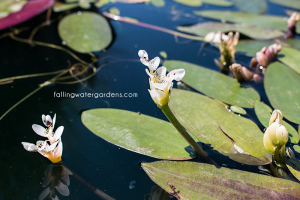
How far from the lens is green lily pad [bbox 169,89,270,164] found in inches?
38.2

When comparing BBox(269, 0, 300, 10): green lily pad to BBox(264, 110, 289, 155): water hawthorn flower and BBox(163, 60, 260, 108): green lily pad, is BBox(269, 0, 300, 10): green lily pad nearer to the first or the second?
BBox(163, 60, 260, 108): green lily pad

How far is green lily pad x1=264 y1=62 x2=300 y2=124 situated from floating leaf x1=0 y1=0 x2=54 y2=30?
6.66ft

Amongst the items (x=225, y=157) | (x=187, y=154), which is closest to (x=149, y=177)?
(x=187, y=154)

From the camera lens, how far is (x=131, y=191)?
Answer: 902 mm

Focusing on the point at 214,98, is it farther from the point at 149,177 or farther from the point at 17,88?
the point at 17,88

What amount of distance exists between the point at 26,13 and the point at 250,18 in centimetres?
200

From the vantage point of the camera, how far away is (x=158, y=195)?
0.88 meters

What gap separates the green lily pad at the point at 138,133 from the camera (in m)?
0.98

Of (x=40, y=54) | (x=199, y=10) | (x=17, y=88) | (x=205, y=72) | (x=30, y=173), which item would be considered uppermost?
(x=199, y=10)

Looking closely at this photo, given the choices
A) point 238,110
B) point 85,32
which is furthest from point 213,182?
point 85,32

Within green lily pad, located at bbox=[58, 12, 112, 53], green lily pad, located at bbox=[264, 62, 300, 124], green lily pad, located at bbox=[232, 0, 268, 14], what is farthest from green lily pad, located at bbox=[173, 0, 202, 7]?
green lily pad, located at bbox=[264, 62, 300, 124]

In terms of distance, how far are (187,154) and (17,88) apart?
1106mm

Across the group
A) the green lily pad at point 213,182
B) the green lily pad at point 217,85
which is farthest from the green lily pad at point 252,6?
the green lily pad at point 213,182

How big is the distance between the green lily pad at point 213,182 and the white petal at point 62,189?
1.07ft
